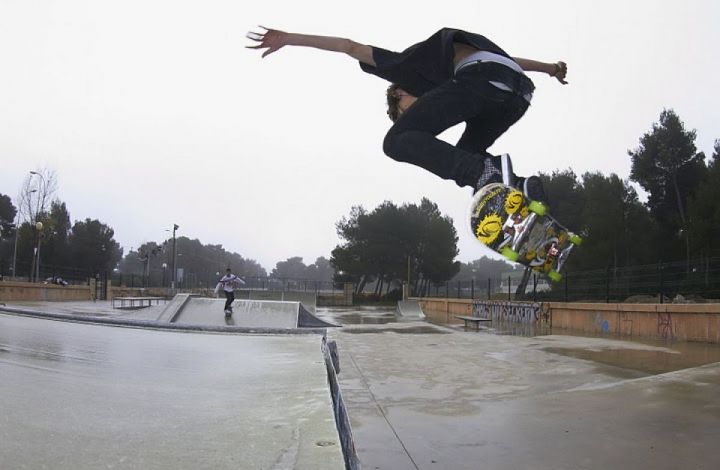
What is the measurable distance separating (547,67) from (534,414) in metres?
2.62

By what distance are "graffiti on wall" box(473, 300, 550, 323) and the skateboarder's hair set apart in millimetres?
17206

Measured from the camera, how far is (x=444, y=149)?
2.24 m

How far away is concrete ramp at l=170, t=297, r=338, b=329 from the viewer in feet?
41.0

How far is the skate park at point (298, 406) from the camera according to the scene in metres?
1.67

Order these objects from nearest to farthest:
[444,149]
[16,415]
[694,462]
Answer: [16,415] → [444,149] → [694,462]

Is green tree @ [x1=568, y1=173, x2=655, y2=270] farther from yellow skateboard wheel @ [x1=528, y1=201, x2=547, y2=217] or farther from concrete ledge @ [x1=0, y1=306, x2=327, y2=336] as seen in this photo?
yellow skateboard wheel @ [x1=528, y1=201, x2=547, y2=217]

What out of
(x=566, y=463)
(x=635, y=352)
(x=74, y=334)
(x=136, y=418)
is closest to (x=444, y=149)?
(x=136, y=418)

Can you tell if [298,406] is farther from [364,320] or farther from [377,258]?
[377,258]

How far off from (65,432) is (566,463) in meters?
2.49

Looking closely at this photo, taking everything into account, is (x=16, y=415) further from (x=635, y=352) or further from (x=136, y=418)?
(x=635, y=352)

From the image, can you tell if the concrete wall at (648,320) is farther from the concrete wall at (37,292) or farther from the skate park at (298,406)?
the concrete wall at (37,292)

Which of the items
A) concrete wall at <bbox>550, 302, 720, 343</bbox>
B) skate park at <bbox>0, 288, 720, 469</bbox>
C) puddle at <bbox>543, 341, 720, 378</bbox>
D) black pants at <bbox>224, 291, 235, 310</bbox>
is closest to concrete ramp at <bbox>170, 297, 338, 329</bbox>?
black pants at <bbox>224, 291, 235, 310</bbox>

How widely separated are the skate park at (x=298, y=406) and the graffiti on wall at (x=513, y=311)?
11467 millimetres

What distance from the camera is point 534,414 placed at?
157 inches
